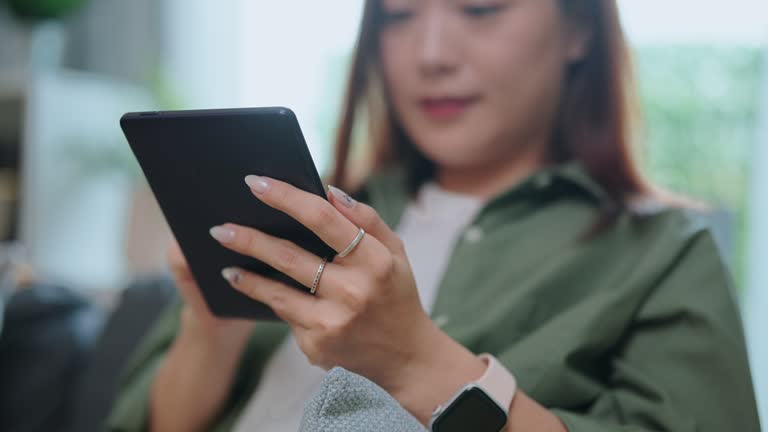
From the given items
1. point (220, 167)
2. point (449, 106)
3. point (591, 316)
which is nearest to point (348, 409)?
point (220, 167)

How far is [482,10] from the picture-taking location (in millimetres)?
772

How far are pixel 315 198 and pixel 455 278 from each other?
0.31 m

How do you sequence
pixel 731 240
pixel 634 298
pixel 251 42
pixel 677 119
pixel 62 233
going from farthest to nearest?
pixel 251 42 → pixel 62 233 → pixel 677 119 → pixel 731 240 → pixel 634 298

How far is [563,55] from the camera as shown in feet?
2.83

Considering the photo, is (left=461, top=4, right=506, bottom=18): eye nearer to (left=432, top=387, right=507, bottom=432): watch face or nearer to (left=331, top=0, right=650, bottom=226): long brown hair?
(left=331, top=0, right=650, bottom=226): long brown hair

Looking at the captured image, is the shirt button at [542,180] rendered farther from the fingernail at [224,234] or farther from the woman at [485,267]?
the fingernail at [224,234]

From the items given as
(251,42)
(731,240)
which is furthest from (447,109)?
(251,42)

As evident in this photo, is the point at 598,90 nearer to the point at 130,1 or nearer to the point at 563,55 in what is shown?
the point at 563,55

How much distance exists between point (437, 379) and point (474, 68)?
38cm

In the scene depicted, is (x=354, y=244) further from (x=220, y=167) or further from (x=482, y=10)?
(x=482, y=10)

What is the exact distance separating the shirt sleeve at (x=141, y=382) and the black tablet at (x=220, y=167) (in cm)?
32

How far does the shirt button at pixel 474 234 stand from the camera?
78 centimetres

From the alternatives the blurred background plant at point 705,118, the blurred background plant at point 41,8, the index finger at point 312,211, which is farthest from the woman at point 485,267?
the blurred background plant at point 41,8

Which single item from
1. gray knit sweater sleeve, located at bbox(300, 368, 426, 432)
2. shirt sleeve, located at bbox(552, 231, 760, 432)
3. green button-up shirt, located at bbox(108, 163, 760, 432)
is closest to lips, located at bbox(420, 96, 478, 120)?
green button-up shirt, located at bbox(108, 163, 760, 432)
